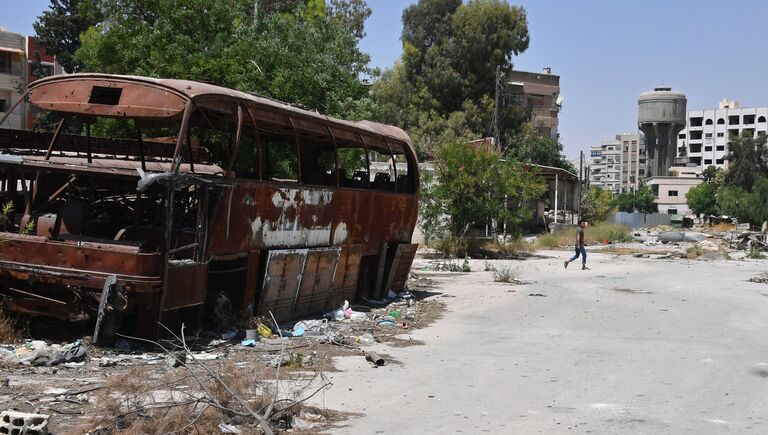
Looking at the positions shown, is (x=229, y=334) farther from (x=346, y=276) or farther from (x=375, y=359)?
(x=346, y=276)

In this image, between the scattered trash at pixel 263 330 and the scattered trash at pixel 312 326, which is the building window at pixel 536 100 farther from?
the scattered trash at pixel 263 330

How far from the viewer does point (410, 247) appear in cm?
1897

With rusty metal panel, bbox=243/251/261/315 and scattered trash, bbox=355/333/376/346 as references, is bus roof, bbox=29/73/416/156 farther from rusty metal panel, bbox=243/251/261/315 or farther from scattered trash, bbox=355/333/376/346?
scattered trash, bbox=355/333/376/346

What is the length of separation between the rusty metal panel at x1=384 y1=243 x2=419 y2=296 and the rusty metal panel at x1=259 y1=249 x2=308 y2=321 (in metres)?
4.52

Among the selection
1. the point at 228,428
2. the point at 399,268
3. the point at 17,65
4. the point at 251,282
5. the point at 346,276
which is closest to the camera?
the point at 228,428

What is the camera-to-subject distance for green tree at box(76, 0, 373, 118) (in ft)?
73.8

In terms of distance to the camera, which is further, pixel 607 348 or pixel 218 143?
pixel 218 143

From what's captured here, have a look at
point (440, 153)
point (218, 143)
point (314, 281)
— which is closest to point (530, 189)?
point (440, 153)

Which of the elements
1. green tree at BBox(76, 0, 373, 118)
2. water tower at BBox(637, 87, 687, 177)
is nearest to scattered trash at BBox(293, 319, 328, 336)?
green tree at BBox(76, 0, 373, 118)

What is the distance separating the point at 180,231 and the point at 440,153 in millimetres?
22992

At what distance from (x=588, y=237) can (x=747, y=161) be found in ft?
209

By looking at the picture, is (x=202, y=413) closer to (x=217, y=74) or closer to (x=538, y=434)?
(x=538, y=434)

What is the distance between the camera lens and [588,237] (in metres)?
51.0

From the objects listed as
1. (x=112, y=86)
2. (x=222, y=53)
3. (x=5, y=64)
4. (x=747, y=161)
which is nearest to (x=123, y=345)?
(x=112, y=86)
